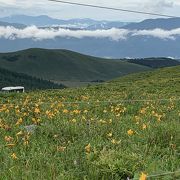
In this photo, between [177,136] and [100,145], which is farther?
[177,136]

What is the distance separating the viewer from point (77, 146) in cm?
704

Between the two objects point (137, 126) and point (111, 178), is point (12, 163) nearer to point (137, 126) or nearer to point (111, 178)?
point (111, 178)

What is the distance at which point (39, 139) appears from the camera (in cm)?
787

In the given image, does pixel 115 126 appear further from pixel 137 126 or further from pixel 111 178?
pixel 111 178

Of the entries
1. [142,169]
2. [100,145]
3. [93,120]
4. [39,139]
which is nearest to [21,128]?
[39,139]

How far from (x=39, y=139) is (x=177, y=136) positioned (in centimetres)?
260

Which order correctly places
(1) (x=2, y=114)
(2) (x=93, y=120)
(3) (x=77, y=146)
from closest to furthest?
1. (3) (x=77, y=146)
2. (2) (x=93, y=120)
3. (1) (x=2, y=114)

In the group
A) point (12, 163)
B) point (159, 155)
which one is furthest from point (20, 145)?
point (159, 155)

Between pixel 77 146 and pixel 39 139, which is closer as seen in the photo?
pixel 77 146

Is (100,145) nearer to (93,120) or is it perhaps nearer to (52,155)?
(52,155)

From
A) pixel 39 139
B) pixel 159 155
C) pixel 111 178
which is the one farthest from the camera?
pixel 39 139

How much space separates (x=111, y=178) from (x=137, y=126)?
13.2 ft

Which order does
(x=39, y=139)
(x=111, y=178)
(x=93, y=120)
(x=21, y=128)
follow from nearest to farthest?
(x=111, y=178)
(x=39, y=139)
(x=21, y=128)
(x=93, y=120)

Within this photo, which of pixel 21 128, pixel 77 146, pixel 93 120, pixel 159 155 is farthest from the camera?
pixel 93 120
